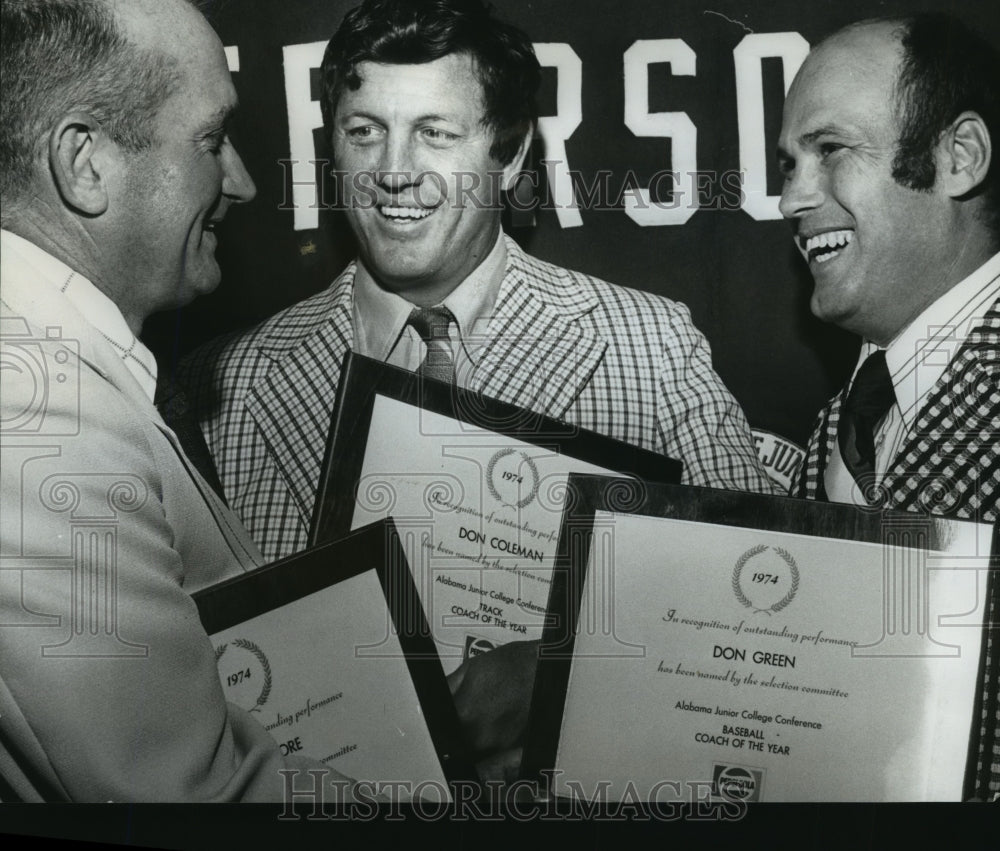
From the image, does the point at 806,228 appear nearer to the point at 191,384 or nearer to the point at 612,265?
the point at 612,265

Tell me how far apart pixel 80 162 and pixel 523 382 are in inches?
31.9

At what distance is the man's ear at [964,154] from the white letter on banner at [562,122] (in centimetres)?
62

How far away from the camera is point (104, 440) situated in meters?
1.66

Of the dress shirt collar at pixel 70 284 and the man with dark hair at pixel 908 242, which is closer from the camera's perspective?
the dress shirt collar at pixel 70 284

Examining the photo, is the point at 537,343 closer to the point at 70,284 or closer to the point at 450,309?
the point at 450,309

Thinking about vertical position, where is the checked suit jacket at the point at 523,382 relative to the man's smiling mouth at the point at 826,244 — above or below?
below

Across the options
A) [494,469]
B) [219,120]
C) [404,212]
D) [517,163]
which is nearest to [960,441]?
[494,469]

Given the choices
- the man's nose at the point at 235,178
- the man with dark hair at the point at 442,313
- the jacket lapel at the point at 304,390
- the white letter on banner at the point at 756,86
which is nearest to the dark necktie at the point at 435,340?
the man with dark hair at the point at 442,313

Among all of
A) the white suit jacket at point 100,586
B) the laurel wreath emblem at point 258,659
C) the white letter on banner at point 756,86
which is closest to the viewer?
the white suit jacket at point 100,586

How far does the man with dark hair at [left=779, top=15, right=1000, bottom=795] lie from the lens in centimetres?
182

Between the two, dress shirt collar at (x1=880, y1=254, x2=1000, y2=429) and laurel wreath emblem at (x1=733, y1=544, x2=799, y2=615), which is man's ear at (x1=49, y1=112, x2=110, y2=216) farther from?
dress shirt collar at (x1=880, y1=254, x2=1000, y2=429)

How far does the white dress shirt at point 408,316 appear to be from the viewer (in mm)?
1894

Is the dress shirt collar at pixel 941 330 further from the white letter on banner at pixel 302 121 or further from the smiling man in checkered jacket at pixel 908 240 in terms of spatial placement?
the white letter on banner at pixel 302 121

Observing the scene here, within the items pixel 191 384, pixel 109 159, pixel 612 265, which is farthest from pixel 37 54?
pixel 612 265
